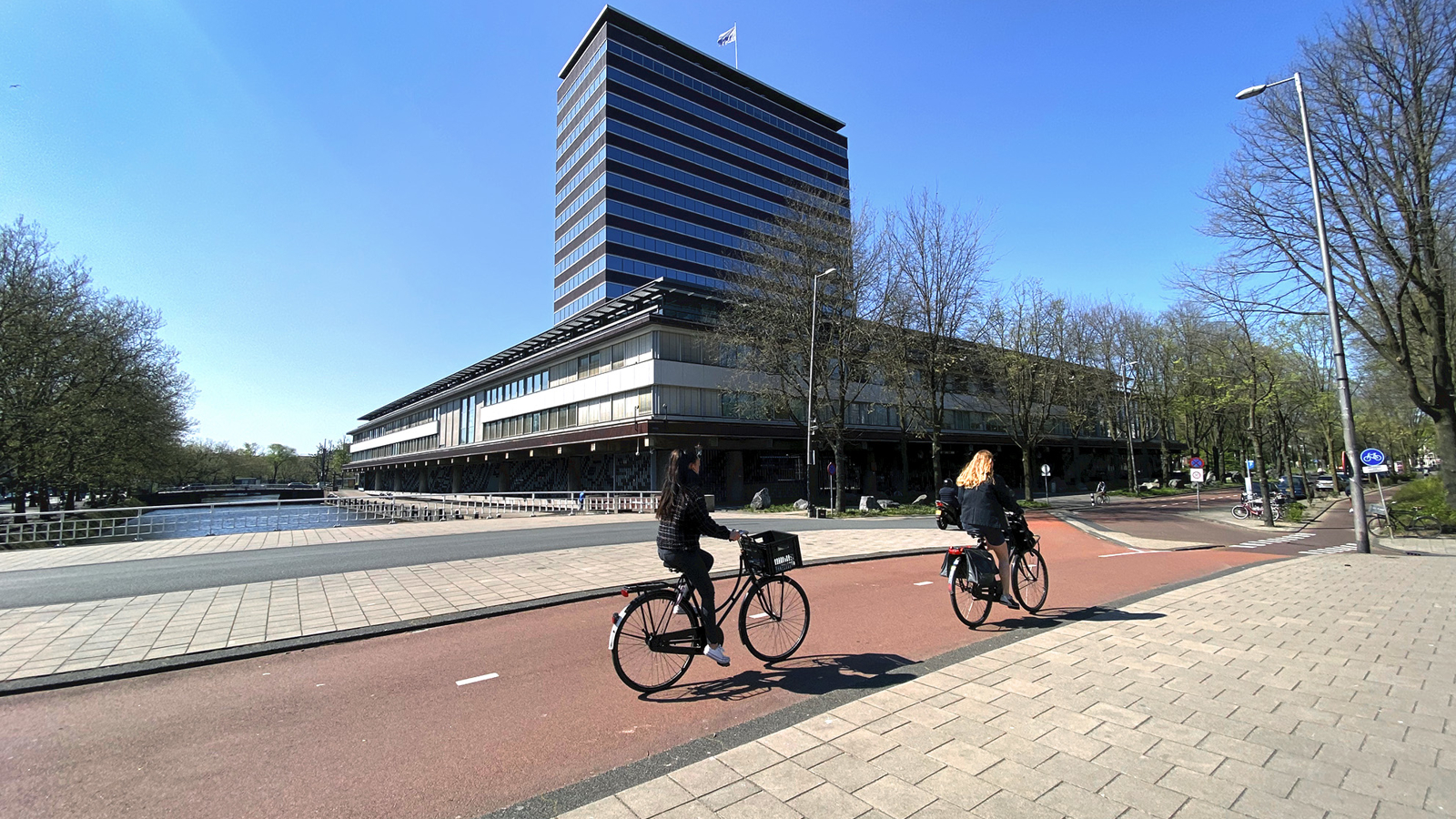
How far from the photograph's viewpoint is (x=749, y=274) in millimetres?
29703

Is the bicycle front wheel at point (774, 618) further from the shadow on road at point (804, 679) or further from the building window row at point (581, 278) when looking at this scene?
the building window row at point (581, 278)

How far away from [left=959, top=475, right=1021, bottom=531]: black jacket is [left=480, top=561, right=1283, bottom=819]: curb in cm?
111

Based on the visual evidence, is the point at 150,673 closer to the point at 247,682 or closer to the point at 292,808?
the point at 247,682

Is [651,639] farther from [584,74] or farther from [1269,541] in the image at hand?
[584,74]

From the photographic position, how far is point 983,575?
6207 mm

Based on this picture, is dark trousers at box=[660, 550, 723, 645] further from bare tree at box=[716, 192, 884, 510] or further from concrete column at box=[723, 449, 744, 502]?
concrete column at box=[723, 449, 744, 502]

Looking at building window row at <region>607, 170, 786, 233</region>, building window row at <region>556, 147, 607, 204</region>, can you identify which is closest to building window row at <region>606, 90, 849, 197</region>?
building window row at <region>556, 147, 607, 204</region>

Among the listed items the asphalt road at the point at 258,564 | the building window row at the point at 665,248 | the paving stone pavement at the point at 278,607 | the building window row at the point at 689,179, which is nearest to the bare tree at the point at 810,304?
the asphalt road at the point at 258,564

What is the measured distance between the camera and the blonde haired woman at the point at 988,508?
20.7 ft

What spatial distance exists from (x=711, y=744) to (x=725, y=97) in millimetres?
83078

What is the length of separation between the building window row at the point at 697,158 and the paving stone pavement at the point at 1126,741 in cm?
6356

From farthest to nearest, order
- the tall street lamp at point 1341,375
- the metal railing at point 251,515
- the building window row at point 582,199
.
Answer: the building window row at point 582,199 → the metal railing at point 251,515 → the tall street lamp at point 1341,375

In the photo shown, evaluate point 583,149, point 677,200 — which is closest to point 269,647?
point 677,200

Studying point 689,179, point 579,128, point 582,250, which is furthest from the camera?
point 579,128
